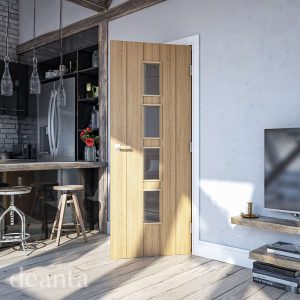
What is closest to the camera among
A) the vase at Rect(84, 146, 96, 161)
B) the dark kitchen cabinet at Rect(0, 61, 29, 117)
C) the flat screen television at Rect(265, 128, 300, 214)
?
the flat screen television at Rect(265, 128, 300, 214)

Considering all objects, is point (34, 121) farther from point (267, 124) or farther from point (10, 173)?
point (267, 124)

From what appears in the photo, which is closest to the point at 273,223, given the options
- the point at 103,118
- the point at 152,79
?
the point at 152,79

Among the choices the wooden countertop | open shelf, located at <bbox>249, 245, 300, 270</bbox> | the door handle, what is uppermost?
the door handle

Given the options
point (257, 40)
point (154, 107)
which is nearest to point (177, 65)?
point (154, 107)

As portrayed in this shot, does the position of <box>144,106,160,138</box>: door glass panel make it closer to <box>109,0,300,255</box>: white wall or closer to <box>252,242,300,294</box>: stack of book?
<box>109,0,300,255</box>: white wall

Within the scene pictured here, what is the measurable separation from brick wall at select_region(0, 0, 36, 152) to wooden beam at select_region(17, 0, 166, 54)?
0.54m

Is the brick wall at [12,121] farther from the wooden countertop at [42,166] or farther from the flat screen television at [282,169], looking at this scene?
the flat screen television at [282,169]

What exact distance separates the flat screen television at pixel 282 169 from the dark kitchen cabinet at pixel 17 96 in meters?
4.23

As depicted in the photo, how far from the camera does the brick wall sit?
5930 mm

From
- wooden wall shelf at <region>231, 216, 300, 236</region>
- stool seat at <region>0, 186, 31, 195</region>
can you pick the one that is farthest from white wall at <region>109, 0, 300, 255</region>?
stool seat at <region>0, 186, 31, 195</region>

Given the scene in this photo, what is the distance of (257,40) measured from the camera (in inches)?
124

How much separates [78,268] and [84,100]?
245 centimetres

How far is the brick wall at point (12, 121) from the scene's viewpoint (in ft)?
19.5

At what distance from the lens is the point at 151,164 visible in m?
3.57
